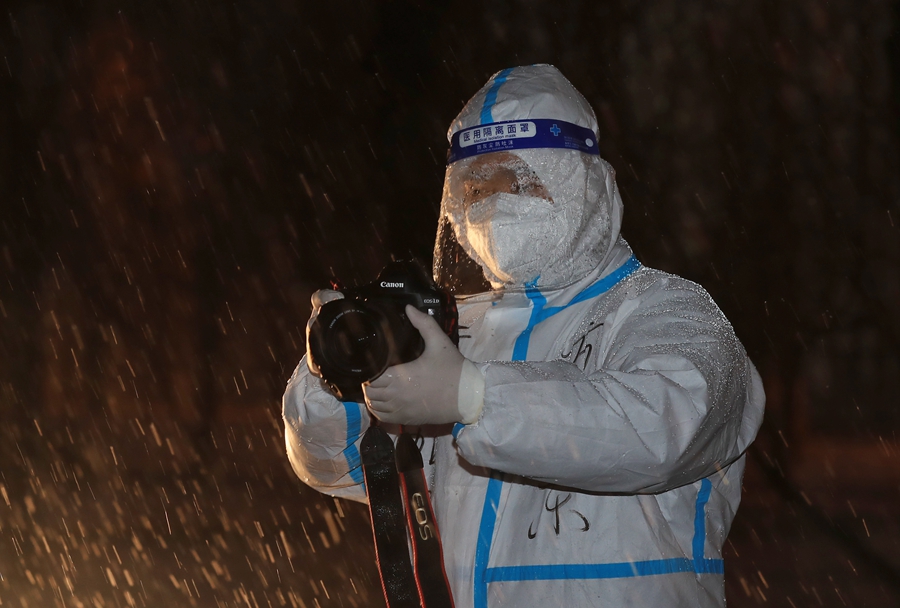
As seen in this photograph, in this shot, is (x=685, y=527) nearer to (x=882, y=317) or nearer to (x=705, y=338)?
(x=705, y=338)

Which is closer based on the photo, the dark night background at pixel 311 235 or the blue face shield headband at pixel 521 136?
the blue face shield headband at pixel 521 136

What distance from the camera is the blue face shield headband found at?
5.61ft

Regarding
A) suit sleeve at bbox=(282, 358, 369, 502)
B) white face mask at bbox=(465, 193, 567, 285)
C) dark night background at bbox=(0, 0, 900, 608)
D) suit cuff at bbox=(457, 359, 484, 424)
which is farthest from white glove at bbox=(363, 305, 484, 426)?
dark night background at bbox=(0, 0, 900, 608)

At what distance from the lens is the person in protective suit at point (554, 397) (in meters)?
1.10

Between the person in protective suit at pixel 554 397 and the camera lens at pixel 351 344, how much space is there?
4 cm

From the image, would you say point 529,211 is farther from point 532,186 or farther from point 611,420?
point 611,420

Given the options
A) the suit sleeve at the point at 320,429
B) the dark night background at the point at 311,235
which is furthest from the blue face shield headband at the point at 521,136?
the dark night background at the point at 311,235

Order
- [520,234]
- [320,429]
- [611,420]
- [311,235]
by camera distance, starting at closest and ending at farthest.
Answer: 1. [611,420]
2. [320,429]
3. [520,234]
4. [311,235]

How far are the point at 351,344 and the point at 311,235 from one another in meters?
8.31

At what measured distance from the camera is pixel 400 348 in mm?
1124

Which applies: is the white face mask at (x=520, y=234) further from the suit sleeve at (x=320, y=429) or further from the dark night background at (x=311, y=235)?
the dark night background at (x=311, y=235)

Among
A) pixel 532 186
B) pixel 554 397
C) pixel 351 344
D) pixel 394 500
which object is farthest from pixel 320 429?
pixel 532 186

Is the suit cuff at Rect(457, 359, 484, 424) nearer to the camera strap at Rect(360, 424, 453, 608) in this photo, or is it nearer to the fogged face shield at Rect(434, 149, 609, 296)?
the camera strap at Rect(360, 424, 453, 608)

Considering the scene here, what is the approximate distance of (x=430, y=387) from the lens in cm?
110
